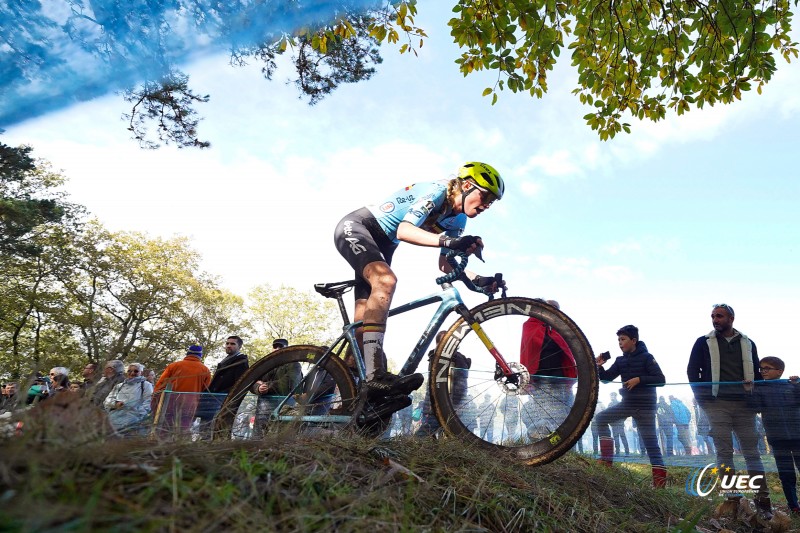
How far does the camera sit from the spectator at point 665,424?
490 centimetres

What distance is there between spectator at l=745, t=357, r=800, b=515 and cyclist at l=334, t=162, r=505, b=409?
3.28 meters

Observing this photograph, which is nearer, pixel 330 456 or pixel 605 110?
pixel 330 456

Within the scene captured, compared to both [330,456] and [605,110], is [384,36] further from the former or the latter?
[330,456]

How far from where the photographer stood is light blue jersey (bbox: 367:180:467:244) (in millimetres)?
3863

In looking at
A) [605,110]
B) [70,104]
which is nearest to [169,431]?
[70,104]

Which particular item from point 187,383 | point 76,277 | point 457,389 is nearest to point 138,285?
point 76,277

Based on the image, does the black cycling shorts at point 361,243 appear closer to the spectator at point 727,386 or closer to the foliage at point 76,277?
the spectator at point 727,386

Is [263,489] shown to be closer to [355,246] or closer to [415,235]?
[415,235]

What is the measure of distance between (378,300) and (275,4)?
189 inches

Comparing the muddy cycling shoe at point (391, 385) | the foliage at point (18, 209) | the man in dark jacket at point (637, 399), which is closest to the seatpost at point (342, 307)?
the muddy cycling shoe at point (391, 385)

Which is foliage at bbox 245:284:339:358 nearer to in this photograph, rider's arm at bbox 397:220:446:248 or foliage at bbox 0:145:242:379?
foliage at bbox 0:145:242:379

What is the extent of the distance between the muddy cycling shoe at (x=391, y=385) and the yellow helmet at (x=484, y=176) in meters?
1.59

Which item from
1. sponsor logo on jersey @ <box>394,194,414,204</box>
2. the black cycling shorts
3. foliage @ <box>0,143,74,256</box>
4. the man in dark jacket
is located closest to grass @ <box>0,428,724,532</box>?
the black cycling shorts

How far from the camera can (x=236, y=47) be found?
7.64 metres
